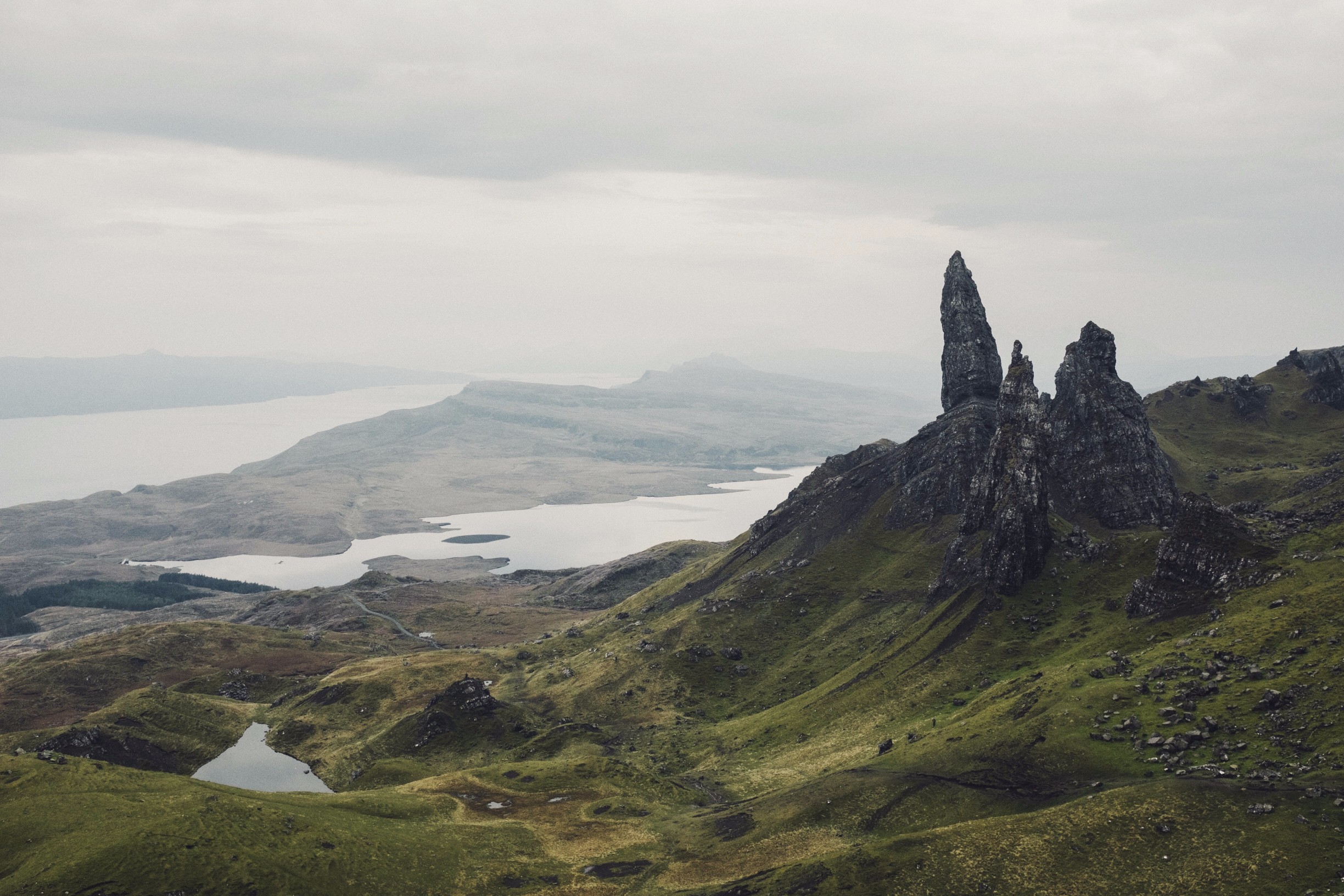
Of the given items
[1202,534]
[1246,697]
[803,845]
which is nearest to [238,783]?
[803,845]

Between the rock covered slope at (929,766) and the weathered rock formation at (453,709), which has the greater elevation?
the rock covered slope at (929,766)

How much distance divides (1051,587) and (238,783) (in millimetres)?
156125

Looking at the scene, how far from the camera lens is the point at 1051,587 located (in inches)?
6156

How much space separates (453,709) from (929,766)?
359 ft

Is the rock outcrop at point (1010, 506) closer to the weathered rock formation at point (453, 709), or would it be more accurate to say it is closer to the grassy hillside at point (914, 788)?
the grassy hillside at point (914, 788)

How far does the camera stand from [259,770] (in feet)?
541

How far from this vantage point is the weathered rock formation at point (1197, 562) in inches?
4781

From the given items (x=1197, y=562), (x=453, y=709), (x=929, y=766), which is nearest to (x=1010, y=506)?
(x=1197, y=562)

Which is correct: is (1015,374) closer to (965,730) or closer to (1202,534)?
(1202,534)

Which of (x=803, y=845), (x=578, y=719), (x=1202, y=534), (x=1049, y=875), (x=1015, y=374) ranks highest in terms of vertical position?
(x=1015, y=374)

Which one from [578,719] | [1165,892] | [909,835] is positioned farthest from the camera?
[578,719]

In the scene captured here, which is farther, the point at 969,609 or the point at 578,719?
the point at 578,719

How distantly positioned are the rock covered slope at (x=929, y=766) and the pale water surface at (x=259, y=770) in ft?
13.8

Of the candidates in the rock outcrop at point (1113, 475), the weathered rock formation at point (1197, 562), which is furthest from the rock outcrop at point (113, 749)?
the rock outcrop at point (1113, 475)
